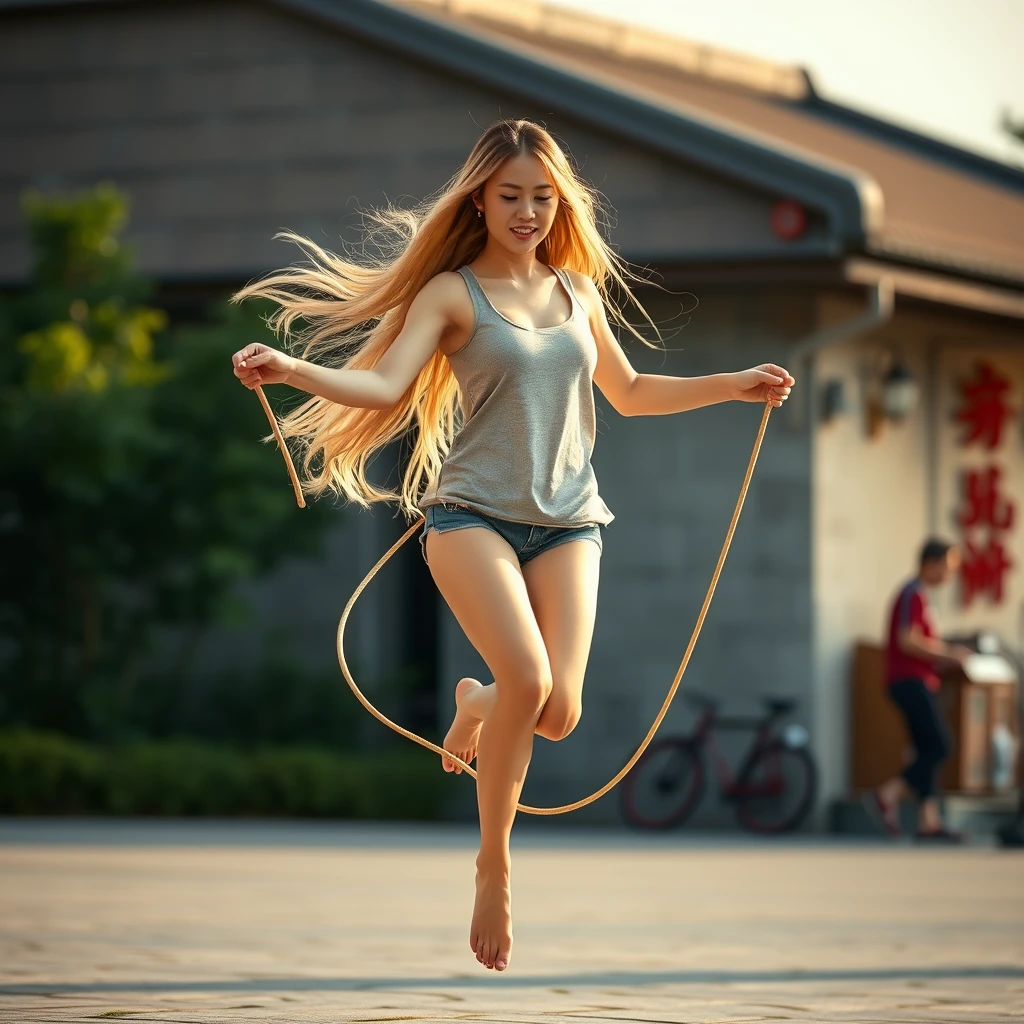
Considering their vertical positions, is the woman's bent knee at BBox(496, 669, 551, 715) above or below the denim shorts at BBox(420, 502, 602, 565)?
below

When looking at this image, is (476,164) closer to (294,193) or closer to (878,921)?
(878,921)

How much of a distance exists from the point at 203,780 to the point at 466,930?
7745mm

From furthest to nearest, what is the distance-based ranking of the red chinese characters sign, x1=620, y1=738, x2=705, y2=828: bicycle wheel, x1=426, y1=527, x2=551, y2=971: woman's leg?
the red chinese characters sign < x1=620, y1=738, x2=705, y2=828: bicycle wheel < x1=426, y1=527, x2=551, y2=971: woman's leg

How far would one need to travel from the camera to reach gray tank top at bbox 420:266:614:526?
5.41m

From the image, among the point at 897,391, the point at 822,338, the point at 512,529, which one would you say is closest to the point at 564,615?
the point at 512,529

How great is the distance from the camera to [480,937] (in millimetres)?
5320

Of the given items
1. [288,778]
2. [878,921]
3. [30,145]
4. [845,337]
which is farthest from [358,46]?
[878,921]

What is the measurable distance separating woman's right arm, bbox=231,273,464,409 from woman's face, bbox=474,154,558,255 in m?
0.18

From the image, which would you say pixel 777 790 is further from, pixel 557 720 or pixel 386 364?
pixel 386 364

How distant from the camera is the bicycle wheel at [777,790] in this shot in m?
16.0

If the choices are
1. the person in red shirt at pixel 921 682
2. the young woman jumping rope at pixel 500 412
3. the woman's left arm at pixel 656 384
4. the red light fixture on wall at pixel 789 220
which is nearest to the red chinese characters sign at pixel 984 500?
the person in red shirt at pixel 921 682

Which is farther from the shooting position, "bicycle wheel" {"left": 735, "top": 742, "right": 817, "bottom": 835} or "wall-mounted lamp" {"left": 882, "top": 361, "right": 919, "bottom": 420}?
"wall-mounted lamp" {"left": 882, "top": 361, "right": 919, "bottom": 420}

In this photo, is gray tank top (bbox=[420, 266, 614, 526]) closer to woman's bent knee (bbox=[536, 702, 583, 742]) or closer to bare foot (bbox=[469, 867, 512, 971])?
woman's bent knee (bbox=[536, 702, 583, 742])

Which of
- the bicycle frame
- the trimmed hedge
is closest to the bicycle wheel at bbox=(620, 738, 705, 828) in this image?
the bicycle frame
